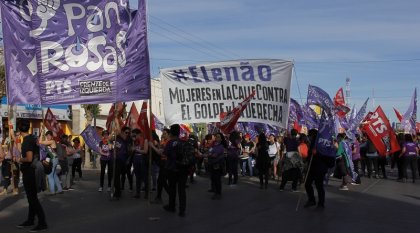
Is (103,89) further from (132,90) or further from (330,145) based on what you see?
(330,145)

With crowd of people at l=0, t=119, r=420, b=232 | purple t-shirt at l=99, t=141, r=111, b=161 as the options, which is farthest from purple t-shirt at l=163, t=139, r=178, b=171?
purple t-shirt at l=99, t=141, r=111, b=161

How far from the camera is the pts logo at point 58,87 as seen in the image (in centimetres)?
1016

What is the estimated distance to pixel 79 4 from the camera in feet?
33.8

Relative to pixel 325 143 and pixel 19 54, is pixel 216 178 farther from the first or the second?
pixel 19 54

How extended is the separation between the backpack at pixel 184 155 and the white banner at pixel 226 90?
498 cm

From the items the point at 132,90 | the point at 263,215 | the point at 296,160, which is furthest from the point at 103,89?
the point at 296,160

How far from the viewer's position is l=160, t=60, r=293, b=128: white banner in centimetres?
1523

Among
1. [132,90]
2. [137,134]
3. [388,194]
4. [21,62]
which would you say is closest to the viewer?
[21,62]

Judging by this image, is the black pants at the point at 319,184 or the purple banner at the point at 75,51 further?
the black pants at the point at 319,184

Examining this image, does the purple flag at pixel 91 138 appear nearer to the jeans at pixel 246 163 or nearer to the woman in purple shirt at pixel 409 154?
the jeans at pixel 246 163

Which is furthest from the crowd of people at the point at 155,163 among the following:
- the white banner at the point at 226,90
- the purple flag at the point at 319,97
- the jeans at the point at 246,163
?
the jeans at the point at 246,163

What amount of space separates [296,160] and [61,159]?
20.7 ft

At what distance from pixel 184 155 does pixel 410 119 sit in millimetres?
18783

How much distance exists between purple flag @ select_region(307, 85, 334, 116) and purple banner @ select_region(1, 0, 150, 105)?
6299 mm
